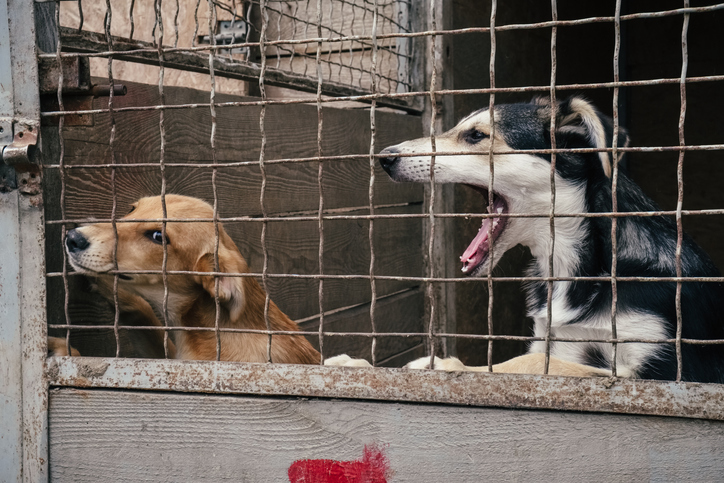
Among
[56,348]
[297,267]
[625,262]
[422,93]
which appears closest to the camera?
[422,93]

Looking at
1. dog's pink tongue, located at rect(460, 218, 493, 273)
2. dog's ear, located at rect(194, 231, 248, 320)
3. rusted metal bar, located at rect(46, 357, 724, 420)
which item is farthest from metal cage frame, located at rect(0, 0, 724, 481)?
dog's pink tongue, located at rect(460, 218, 493, 273)

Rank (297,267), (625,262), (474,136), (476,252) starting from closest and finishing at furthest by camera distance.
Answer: (625,262), (476,252), (474,136), (297,267)

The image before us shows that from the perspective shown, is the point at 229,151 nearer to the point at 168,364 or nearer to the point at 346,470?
the point at 168,364

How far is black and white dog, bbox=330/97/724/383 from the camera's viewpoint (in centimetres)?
238

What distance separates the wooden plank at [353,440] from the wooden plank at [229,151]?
84 centimetres

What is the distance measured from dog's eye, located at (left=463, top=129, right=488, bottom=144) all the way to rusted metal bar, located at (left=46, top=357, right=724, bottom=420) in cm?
153

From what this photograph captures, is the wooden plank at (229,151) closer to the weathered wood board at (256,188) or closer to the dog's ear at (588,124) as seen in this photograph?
the weathered wood board at (256,188)

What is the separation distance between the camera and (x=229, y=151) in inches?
122

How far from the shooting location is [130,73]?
4.54 m

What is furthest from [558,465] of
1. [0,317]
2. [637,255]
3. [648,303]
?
[0,317]

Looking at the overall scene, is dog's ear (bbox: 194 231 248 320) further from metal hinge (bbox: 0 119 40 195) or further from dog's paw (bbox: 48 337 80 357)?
metal hinge (bbox: 0 119 40 195)

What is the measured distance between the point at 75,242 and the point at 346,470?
117 centimetres

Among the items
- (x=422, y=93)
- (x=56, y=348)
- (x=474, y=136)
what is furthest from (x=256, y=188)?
(x=422, y=93)

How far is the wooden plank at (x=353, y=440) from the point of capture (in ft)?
5.36
